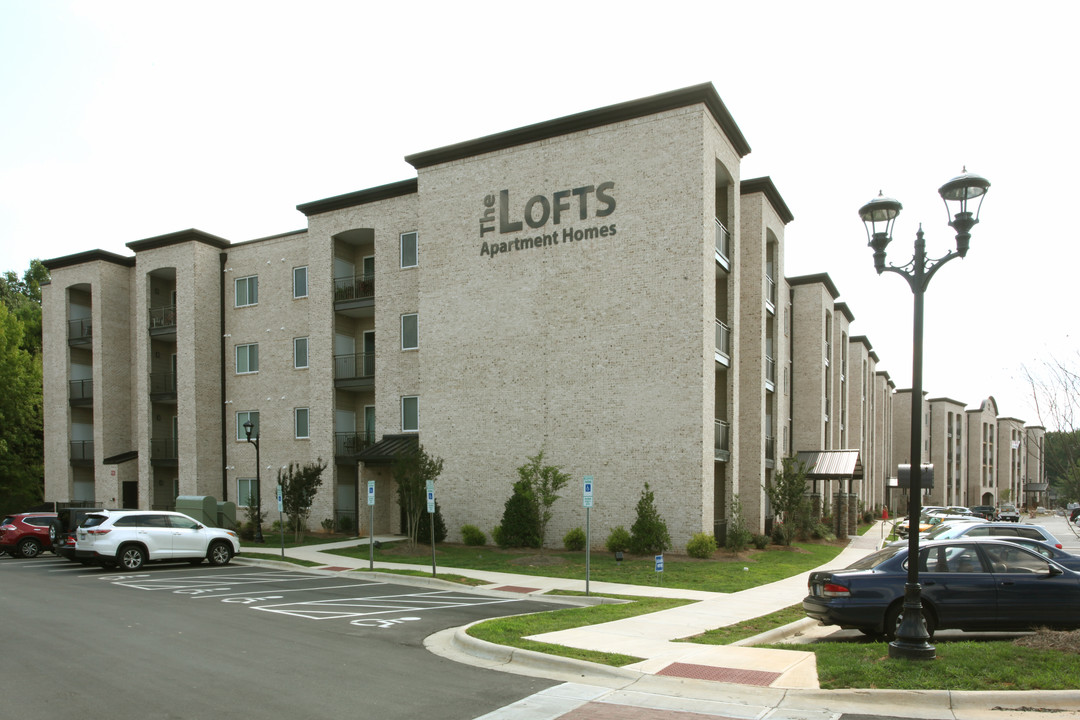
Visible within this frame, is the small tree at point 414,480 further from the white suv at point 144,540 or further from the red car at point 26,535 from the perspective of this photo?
the red car at point 26,535

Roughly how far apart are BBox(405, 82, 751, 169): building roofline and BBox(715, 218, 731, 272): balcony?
3.23m

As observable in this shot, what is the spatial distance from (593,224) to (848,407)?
1314 inches

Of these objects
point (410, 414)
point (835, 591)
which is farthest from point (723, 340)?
point (835, 591)

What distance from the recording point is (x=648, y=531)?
2305 centimetres

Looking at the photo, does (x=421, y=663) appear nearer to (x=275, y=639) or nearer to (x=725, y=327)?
(x=275, y=639)

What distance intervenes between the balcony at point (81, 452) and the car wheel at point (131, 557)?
70.3 feet

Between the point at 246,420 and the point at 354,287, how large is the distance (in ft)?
27.9

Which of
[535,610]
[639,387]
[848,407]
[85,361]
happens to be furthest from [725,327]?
[85,361]

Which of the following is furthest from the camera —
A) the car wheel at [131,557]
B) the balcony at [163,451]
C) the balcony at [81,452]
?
the balcony at [81,452]

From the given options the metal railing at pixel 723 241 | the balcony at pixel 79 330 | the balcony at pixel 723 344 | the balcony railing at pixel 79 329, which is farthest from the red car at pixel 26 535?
the metal railing at pixel 723 241

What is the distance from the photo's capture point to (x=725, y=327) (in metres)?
27.1

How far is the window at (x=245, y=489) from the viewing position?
34938 mm

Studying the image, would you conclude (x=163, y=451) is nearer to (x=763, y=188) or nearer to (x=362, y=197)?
(x=362, y=197)

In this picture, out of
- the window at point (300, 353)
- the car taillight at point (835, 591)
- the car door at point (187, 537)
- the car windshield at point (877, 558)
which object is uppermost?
the window at point (300, 353)
